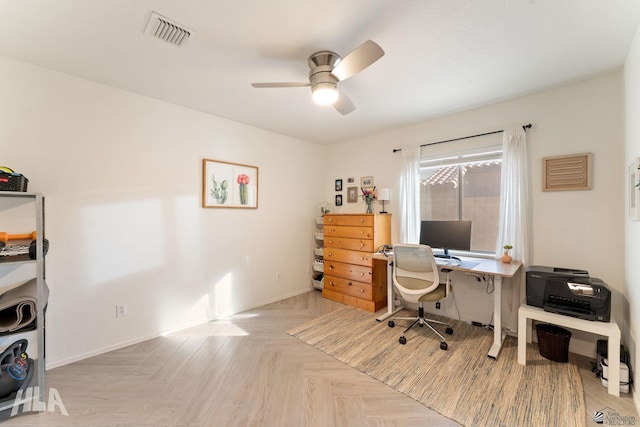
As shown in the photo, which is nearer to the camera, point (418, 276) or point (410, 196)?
point (418, 276)

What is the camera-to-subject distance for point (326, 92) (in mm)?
2043

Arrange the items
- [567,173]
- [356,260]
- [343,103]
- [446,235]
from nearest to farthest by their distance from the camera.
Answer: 1. [343,103]
2. [567,173]
3. [446,235]
4. [356,260]

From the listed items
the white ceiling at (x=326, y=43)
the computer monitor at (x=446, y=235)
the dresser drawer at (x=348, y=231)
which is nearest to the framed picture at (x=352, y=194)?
the dresser drawer at (x=348, y=231)

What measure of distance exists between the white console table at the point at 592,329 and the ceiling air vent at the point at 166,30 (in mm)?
3618

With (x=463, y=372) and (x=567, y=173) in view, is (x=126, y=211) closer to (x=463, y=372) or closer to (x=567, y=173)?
(x=463, y=372)

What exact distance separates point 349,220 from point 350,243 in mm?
351

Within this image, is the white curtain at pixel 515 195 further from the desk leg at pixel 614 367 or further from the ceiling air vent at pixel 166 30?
the ceiling air vent at pixel 166 30

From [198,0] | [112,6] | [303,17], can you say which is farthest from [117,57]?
[303,17]

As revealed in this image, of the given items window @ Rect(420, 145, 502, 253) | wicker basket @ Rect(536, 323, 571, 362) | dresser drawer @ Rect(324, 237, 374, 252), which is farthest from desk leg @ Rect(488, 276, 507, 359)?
dresser drawer @ Rect(324, 237, 374, 252)

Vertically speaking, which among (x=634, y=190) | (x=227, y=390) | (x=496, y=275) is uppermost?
(x=634, y=190)

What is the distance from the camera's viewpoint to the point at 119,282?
2.61 m

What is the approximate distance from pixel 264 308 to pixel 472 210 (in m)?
3.15

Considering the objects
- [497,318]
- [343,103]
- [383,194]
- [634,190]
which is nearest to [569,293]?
[497,318]

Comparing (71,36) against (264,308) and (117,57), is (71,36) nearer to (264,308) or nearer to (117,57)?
(117,57)
